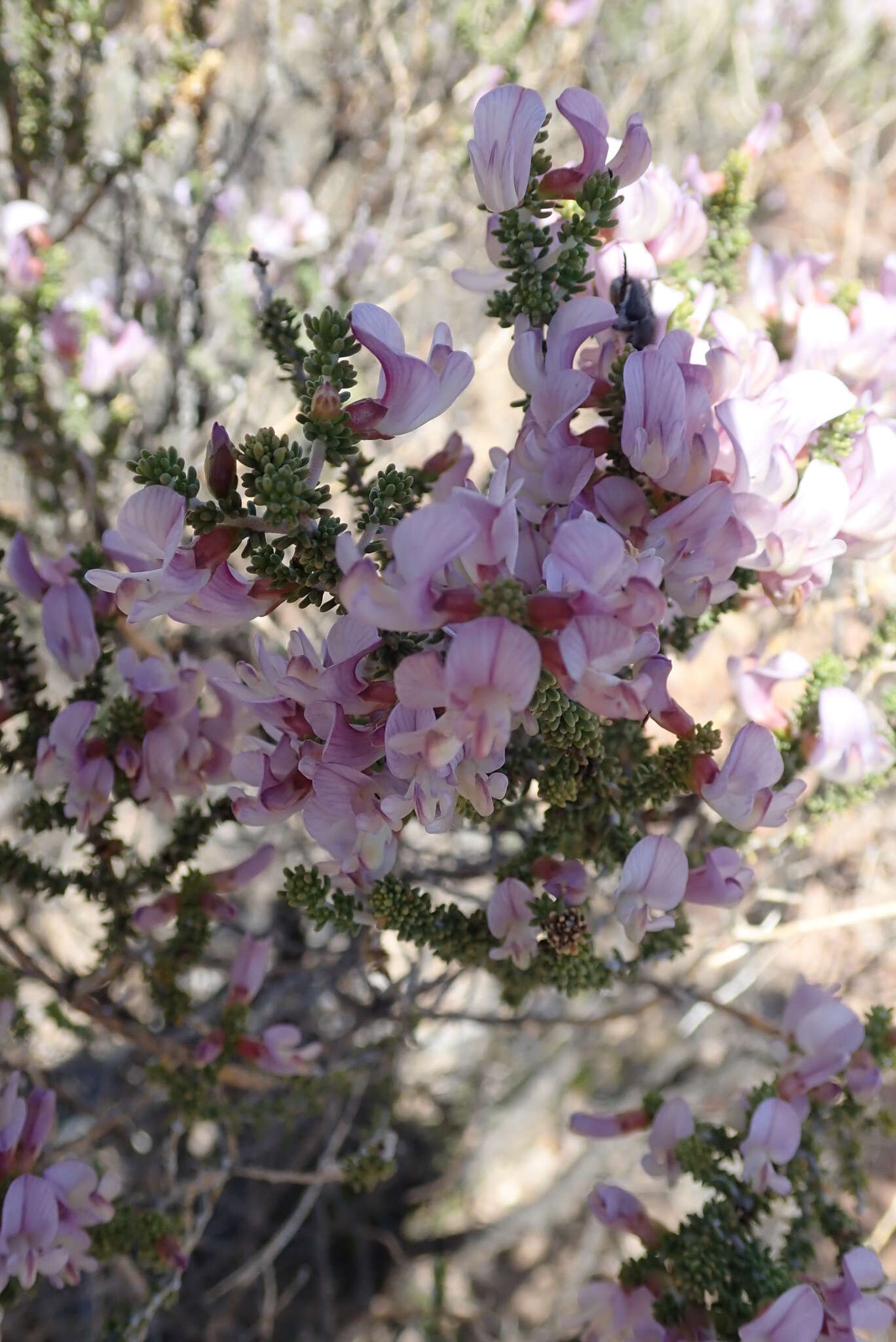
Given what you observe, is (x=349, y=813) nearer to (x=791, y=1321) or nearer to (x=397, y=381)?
(x=397, y=381)

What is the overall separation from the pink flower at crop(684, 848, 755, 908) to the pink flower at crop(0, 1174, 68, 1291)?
1.96 ft

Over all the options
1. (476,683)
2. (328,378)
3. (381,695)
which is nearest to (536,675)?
(476,683)

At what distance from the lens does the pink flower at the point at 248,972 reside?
106 centimetres

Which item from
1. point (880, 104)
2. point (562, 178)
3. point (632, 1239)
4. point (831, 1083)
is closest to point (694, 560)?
point (562, 178)

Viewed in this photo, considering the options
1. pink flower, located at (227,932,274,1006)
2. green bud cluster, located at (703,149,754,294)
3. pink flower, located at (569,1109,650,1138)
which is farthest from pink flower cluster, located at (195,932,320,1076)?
green bud cluster, located at (703,149,754,294)

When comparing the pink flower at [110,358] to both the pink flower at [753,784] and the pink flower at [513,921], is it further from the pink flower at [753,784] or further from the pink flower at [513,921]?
the pink flower at [753,784]

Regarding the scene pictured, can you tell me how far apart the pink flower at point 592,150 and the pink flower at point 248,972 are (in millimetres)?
795

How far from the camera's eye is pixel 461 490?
540mm

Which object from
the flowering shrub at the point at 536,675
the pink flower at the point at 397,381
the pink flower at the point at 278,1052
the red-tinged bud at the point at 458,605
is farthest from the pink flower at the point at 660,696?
the pink flower at the point at 278,1052

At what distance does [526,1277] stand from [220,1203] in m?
0.61

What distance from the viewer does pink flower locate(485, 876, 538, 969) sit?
80 cm

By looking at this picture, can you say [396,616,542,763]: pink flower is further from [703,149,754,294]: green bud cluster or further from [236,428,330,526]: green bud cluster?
[703,149,754,294]: green bud cluster

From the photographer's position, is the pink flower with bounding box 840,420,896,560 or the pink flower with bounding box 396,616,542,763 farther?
the pink flower with bounding box 840,420,896,560

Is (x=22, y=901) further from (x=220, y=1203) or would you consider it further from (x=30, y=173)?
(x=30, y=173)
